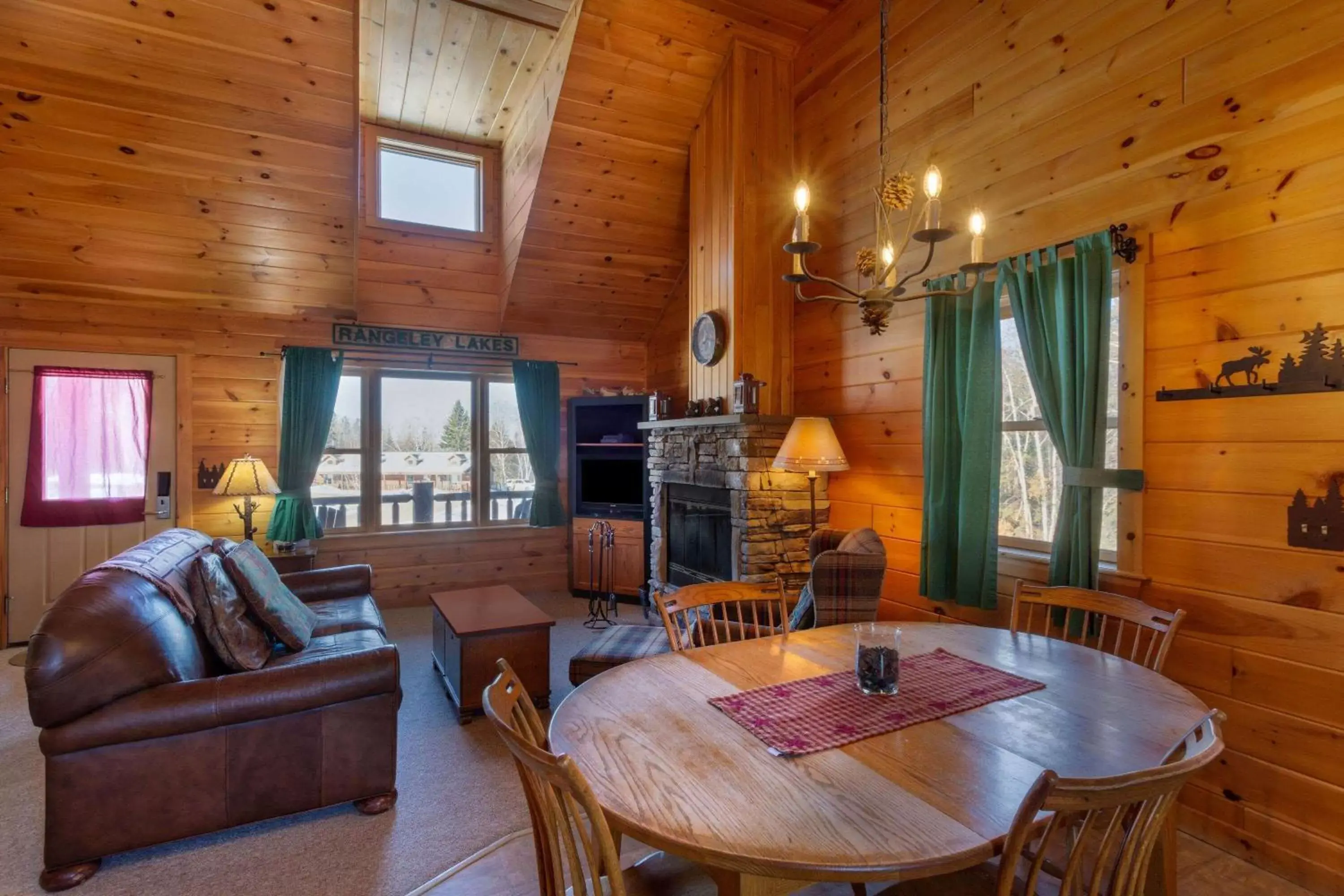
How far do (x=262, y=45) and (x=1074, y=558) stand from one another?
475 centimetres

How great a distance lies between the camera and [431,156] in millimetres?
5457

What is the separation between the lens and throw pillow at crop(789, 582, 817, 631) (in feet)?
9.28

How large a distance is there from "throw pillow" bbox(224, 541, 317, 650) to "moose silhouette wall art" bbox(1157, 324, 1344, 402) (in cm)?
368

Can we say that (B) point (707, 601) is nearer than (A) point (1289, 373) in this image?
No

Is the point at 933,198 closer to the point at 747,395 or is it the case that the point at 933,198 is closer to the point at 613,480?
the point at 747,395

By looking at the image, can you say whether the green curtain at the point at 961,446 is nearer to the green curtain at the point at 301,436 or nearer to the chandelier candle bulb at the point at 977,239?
the chandelier candle bulb at the point at 977,239

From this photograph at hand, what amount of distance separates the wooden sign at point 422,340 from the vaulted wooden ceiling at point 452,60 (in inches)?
64.3

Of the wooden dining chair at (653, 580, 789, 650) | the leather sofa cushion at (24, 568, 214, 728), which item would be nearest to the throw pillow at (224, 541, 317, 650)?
the leather sofa cushion at (24, 568, 214, 728)

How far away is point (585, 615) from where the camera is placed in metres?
5.22

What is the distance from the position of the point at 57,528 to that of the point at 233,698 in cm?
361

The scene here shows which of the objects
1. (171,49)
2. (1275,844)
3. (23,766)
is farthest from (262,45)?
(1275,844)

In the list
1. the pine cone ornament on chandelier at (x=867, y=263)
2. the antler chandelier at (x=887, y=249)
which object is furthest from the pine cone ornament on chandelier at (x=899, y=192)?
the pine cone ornament on chandelier at (x=867, y=263)

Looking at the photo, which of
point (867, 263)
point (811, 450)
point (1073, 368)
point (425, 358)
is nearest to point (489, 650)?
point (811, 450)

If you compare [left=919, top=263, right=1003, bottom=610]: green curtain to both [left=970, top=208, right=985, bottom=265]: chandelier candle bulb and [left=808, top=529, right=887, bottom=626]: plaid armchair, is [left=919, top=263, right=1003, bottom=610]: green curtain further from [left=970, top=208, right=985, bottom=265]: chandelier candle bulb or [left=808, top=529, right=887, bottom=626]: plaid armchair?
[left=970, top=208, right=985, bottom=265]: chandelier candle bulb
